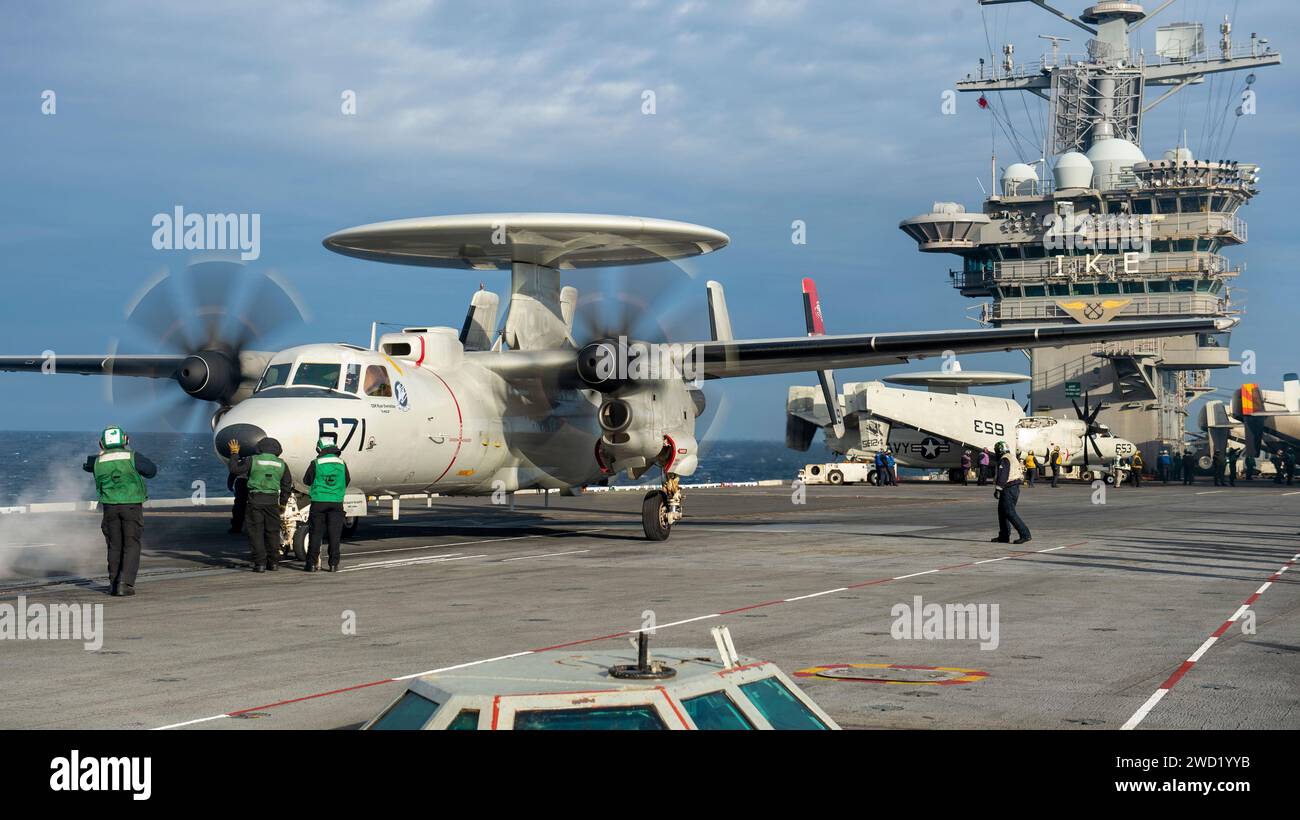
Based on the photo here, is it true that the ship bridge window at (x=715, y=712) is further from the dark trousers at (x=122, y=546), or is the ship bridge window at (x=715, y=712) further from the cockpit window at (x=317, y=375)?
the cockpit window at (x=317, y=375)

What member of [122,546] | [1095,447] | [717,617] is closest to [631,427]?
[122,546]

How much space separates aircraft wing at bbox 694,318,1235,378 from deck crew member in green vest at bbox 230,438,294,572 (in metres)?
9.30

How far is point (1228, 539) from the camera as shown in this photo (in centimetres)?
2558

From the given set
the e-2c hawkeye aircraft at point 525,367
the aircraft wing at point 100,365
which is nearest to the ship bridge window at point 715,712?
the e-2c hawkeye aircraft at point 525,367

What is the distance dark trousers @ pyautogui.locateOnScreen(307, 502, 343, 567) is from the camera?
61.4 ft

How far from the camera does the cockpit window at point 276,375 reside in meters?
20.3

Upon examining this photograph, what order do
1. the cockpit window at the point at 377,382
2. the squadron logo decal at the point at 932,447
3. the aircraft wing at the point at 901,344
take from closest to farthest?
the cockpit window at the point at 377,382
the aircraft wing at the point at 901,344
the squadron logo decal at the point at 932,447

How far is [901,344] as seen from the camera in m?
24.1

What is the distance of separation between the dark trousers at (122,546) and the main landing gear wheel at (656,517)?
37.4 feet

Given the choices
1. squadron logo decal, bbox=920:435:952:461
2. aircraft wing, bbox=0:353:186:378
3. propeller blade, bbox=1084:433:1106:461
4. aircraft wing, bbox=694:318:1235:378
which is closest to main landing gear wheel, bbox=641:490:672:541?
aircraft wing, bbox=694:318:1235:378

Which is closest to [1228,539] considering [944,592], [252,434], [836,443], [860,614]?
[944,592]

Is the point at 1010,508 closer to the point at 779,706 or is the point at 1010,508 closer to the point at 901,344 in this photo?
the point at 901,344

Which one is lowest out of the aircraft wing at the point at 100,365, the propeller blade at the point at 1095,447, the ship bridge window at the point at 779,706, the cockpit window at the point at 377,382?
the ship bridge window at the point at 779,706
